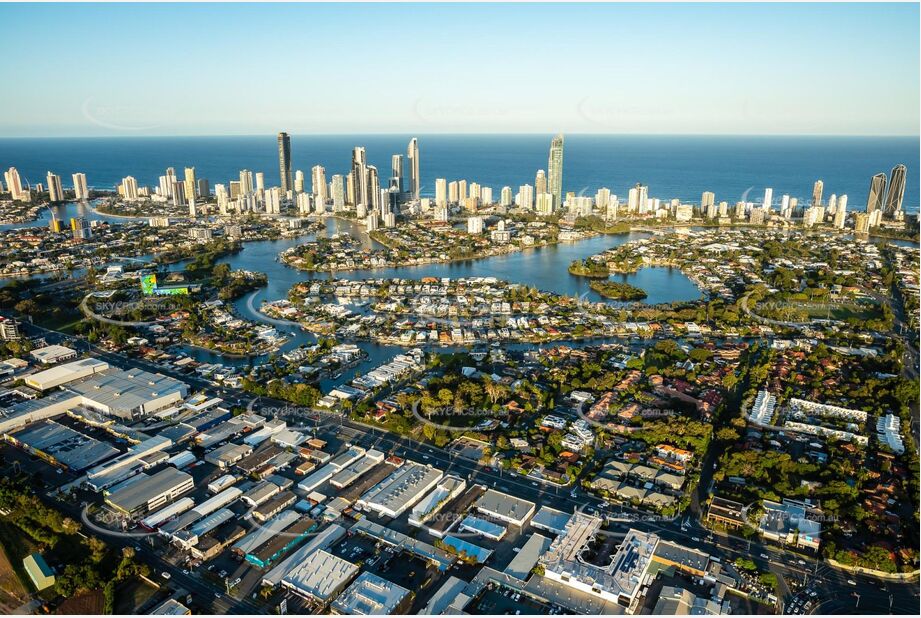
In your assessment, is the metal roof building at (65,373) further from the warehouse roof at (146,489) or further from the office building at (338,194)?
the office building at (338,194)

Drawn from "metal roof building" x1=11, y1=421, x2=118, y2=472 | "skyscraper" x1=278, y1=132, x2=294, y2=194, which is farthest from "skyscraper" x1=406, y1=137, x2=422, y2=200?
"metal roof building" x1=11, y1=421, x2=118, y2=472

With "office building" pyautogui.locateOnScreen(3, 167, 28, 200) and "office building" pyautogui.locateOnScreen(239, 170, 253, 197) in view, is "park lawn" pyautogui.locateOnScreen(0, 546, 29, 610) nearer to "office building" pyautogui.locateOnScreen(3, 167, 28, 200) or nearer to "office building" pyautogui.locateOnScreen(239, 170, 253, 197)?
→ "office building" pyautogui.locateOnScreen(239, 170, 253, 197)

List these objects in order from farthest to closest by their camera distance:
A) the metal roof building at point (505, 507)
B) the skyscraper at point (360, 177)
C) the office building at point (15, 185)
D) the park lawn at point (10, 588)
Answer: the office building at point (15, 185)
the skyscraper at point (360, 177)
the metal roof building at point (505, 507)
the park lawn at point (10, 588)

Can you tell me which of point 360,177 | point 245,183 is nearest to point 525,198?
point 360,177

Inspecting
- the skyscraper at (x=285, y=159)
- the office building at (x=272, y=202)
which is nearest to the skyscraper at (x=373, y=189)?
the office building at (x=272, y=202)

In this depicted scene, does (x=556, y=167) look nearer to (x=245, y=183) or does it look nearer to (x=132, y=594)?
(x=245, y=183)

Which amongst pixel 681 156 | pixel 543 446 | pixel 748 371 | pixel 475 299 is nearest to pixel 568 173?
pixel 681 156

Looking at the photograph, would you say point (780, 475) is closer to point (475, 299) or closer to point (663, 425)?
point (663, 425)
